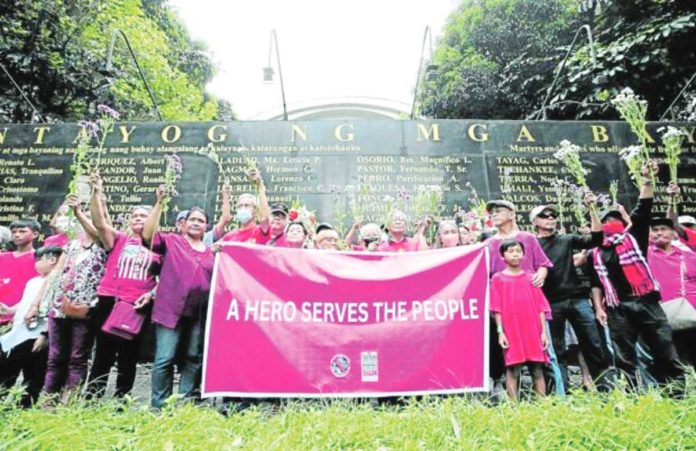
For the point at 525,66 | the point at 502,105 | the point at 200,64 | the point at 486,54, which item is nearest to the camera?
the point at 525,66

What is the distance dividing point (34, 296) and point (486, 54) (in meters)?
16.5

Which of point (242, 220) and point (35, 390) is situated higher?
point (242, 220)

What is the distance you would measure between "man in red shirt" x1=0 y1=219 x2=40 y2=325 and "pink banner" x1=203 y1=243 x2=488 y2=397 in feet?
6.66

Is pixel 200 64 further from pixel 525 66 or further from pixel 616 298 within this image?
pixel 616 298

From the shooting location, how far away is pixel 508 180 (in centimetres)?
765

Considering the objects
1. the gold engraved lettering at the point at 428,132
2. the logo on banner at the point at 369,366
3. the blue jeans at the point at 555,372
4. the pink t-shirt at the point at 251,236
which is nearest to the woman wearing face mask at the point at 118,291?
the pink t-shirt at the point at 251,236

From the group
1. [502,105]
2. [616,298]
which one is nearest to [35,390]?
[616,298]

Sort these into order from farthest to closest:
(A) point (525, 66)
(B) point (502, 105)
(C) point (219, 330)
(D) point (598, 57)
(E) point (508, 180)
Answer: (B) point (502, 105) < (A) point (525, 66) < (D) point (598, 57) < (E) point (508, 180) < (C) point (219, 330)

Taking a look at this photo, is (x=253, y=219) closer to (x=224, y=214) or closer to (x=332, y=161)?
(x=224, y=214)

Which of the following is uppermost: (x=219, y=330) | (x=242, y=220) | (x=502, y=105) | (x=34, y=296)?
(x=502, y=105)

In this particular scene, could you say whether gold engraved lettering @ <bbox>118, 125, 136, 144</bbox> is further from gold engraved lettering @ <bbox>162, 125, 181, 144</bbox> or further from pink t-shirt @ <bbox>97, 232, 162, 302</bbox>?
pink t-shirt @ <bbox>97, 232, 162, 302</bbox>

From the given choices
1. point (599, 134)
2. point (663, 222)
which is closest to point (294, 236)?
point (663, 222)

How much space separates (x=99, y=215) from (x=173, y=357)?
4.18 feet

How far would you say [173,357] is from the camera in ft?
11.9
